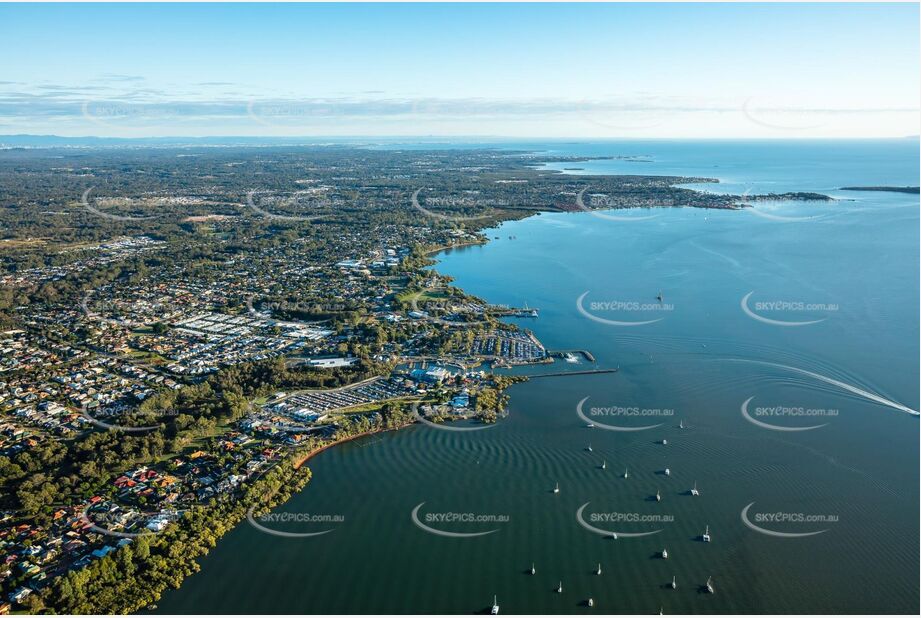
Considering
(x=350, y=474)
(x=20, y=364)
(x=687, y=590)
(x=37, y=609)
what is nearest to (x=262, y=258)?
(x=20, y=364)

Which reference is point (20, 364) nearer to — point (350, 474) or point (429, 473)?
point (350, 474)
